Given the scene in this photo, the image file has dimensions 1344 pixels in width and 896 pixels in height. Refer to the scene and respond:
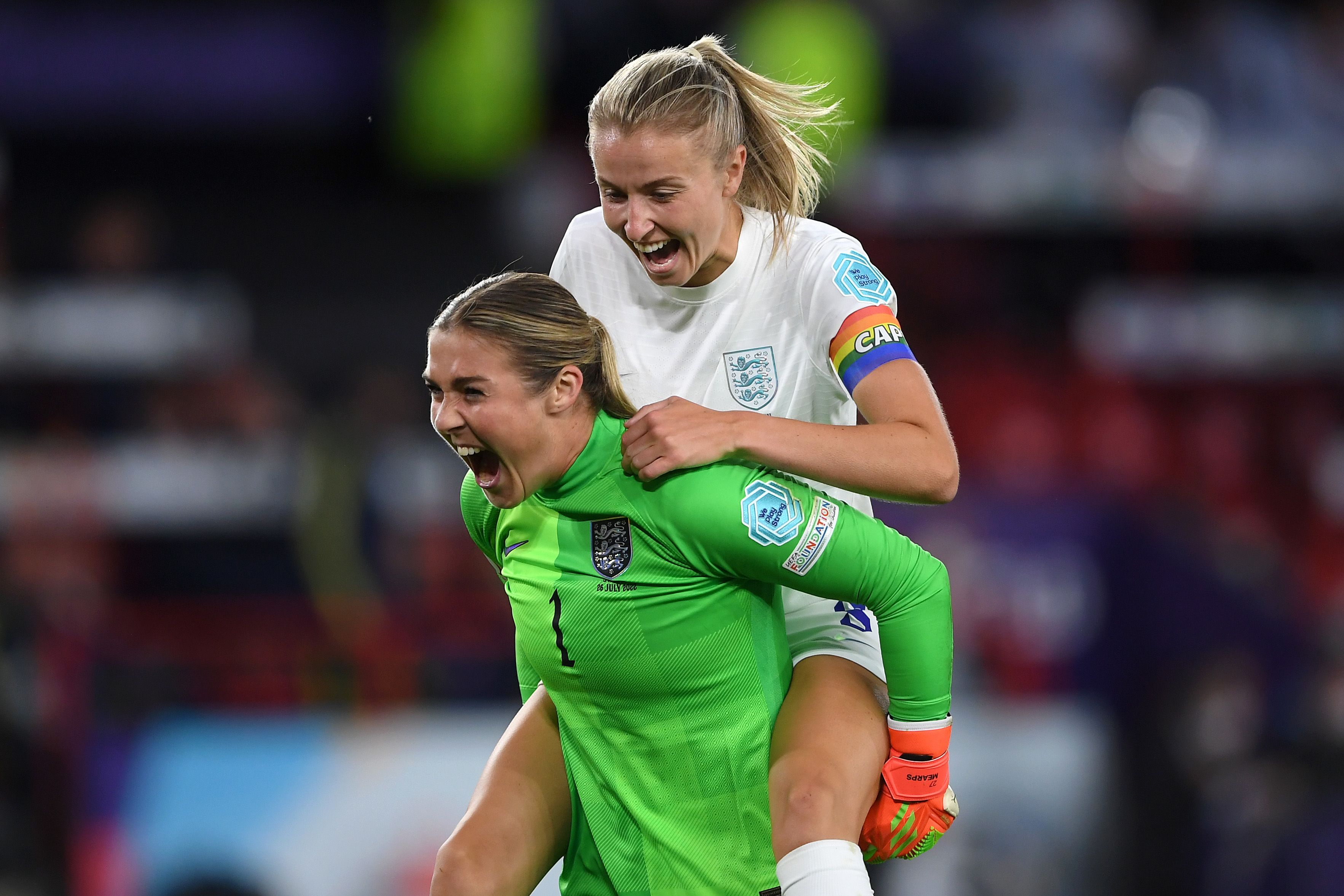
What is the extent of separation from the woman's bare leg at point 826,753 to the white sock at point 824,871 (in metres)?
0.02

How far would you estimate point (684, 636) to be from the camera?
118 inches

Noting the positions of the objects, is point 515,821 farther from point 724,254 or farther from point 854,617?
point 724,254

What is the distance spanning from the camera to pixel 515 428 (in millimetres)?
2908

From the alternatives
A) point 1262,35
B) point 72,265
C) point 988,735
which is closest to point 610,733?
point 988,735

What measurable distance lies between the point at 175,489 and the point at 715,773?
5.49 m

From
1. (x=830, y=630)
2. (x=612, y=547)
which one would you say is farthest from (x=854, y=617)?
(x=612, y=547)

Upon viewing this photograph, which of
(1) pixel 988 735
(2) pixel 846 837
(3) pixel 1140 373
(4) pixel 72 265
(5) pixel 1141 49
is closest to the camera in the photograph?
(2) pixel 846 837

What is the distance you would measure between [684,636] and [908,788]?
1.66 feet

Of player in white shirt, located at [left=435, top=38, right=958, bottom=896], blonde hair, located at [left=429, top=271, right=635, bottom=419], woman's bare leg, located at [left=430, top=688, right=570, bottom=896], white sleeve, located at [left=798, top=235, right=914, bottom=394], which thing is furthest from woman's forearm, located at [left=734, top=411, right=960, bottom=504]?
woman's bare leg, located at [left=430, top=688, right=570, bottom=896]

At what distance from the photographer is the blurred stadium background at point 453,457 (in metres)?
6.34

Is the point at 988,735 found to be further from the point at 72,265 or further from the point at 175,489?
the point at 72,265

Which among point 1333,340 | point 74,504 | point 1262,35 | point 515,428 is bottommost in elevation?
point 74,504

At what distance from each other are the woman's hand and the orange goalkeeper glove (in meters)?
0.63

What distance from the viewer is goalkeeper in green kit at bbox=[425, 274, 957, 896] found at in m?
2.91
